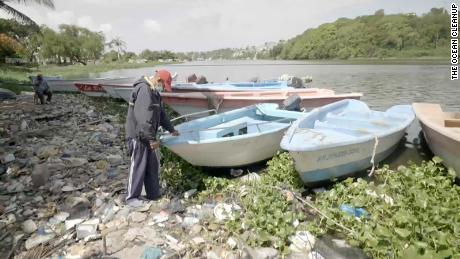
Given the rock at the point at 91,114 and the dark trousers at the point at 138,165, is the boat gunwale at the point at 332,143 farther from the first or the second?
the rock at the point at 91,114

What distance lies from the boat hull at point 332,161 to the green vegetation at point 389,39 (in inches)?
2810

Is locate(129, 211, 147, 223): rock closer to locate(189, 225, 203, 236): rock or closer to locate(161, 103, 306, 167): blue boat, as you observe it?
locate(189, 225, 203, 236): rock

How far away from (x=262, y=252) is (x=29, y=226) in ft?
9.62

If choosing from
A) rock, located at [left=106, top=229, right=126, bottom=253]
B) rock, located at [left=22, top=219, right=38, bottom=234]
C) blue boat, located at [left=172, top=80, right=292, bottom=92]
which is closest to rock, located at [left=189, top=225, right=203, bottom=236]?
rock, located at [left=106, top=229, right=126, bottom=253]

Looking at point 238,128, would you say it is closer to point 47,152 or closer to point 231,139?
point 231,139

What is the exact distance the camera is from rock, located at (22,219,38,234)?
402 centimetres

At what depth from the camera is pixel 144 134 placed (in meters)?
4.39

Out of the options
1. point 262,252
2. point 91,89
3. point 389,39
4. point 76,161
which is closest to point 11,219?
point 76,161

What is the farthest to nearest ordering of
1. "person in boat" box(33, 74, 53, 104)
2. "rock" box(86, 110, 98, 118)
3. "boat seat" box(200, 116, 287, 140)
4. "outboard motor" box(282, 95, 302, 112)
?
1. "person in boat" box(33, 74, 53, 104)
2. "rock" box(86, 110, 98, 118)
3. "outboard motor" box(282, 95, 302, 112)
4. "boat seat" box(200, 116, 287, 140)

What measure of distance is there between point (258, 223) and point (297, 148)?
56.8 inches

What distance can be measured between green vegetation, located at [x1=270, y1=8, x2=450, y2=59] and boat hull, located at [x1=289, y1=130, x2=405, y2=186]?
71.4 meters

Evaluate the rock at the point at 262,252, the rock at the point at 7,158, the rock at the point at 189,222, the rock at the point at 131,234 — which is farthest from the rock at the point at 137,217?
the rock at the point at 7,158

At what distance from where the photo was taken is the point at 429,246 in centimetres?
304

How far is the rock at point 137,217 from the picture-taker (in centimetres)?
427
